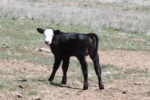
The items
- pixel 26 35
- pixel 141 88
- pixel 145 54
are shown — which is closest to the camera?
pixel 141 88

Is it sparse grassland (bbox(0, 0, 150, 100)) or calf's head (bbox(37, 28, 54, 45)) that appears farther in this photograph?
calf's head (bbox(37, 28, 54, 45))

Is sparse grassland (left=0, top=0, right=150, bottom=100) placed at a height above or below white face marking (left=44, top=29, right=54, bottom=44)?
below

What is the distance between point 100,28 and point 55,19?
3.36 metres

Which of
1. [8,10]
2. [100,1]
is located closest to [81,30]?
[8,10]

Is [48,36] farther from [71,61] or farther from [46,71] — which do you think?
[71,61]

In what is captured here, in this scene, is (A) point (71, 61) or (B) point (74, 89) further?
(A) point (71, 61)

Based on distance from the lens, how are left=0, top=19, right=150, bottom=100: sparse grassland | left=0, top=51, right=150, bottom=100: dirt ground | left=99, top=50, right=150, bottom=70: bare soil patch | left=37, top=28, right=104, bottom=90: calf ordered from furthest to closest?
left=99, top=50, right=150, bottom=70: bare soil patch, left=37, top=28, right=104, bottom=90: calf, left=0, top=19, right=150, bottom=100: sparse grassland, left=0, top=51, right=150, bottom=100: dirt ground

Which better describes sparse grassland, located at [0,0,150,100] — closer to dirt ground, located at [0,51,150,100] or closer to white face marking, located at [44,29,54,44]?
dirt ground, located at [0,51,150,100]

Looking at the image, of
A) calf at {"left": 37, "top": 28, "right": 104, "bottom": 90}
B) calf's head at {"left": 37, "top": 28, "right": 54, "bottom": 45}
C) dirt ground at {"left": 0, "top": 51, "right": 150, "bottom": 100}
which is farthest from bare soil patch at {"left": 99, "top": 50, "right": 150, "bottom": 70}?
calf's head at {"left": 37, "top": 28, "right": 54, "bottom": 45}

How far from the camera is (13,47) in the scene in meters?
19.2

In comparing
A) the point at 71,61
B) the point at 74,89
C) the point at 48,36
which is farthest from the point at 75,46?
the point at 71,61

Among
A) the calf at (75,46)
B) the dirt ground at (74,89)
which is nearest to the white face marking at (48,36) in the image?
the calf at (75,46)

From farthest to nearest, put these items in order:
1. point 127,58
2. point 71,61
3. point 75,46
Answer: point 127,58
point 71,61
point 75,46

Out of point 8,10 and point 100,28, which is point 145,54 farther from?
point 8,10
